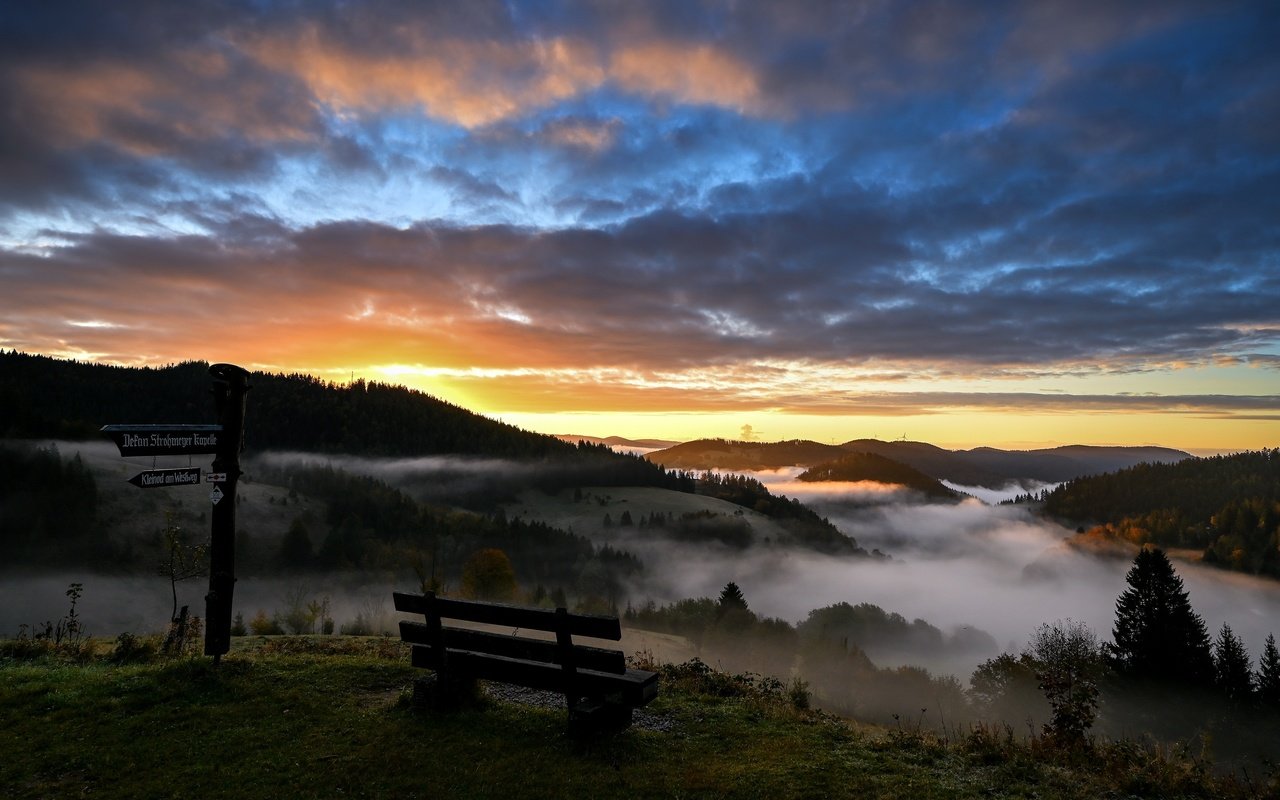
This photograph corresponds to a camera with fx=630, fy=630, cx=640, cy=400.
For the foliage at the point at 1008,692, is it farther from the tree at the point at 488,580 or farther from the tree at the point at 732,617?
the tree at the point at 488,580

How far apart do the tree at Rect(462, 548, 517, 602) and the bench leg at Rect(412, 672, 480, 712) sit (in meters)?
65.5

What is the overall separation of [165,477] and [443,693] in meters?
6.67

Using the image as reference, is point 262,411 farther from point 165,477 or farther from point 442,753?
point 442,753

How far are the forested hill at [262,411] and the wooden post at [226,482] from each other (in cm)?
11664

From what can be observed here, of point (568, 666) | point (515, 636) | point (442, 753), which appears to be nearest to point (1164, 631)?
point (568, 666)

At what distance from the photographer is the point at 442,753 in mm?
8188

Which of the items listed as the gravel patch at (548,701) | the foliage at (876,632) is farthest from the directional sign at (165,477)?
the foliage at (876,632)

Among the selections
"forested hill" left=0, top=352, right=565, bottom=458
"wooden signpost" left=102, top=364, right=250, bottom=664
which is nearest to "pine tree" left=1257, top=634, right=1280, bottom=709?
"wooden signpost" left=102, top=364, right=250, bottom=664

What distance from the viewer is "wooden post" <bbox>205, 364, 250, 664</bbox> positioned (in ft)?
38.5

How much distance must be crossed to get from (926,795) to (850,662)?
91.3 metres

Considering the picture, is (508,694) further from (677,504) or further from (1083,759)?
(677,504)

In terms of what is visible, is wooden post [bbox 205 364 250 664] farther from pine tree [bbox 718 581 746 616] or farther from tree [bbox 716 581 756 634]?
tree [bbox 716 581 756 634]

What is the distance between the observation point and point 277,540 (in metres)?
99.1

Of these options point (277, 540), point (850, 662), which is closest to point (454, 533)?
point (277, 540)
